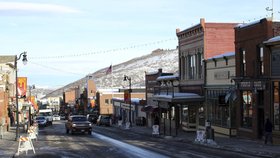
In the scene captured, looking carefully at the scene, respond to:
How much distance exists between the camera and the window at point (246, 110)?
3475 centimetres

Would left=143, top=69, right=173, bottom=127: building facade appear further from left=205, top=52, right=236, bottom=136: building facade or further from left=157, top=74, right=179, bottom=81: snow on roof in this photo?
left=205, top=52, right=236, bottom=136: building facade

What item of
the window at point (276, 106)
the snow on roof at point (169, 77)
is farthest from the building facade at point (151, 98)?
the window at point (276, 106)

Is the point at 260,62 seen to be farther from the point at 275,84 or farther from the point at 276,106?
the point at 276,106

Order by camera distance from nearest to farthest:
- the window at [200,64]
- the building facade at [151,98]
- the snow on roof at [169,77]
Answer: the window at [200,64] → the snow on roof at [169,77] → the building facade at [151,98]

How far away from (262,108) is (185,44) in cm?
1955

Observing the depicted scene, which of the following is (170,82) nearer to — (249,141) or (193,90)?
(193,90)

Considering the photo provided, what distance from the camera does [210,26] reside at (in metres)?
45.8

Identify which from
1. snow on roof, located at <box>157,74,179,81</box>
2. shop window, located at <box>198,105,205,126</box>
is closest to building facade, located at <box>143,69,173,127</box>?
snow on roof, located at <box>157,74,179,81</box>

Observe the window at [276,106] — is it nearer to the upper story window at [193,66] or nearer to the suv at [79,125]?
the upper story window at [193,66]

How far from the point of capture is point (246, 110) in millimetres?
35562

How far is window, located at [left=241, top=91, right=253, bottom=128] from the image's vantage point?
114ft

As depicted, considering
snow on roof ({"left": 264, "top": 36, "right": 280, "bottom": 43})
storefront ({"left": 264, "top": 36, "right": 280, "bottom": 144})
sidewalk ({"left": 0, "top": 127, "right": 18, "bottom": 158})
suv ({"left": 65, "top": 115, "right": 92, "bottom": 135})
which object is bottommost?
sidewalk ({"left": 0, "top": 127, "right": 18, "bottom": 158})

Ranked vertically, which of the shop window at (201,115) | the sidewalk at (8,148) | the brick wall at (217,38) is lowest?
the sidewalk at (8,148)

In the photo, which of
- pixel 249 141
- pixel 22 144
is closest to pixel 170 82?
pixel 249 141
